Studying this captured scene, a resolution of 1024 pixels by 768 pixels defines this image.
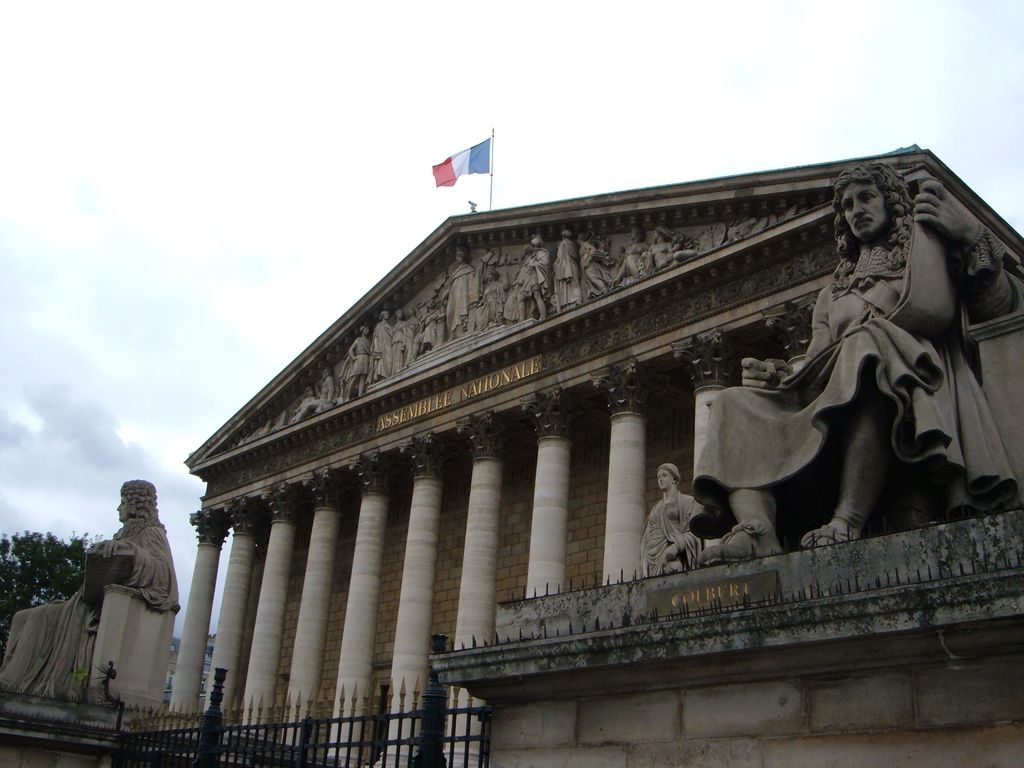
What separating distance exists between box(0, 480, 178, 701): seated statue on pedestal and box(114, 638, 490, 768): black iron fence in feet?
6.40

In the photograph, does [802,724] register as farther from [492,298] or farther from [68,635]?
[492,298]

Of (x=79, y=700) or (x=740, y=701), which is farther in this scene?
(x=79, y=700)

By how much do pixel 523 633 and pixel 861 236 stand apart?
2443 mm

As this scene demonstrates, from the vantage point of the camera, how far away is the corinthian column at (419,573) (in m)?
22.2

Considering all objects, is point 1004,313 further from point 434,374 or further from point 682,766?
point 434,374

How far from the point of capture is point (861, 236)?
5203mm

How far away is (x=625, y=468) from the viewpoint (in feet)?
63.5

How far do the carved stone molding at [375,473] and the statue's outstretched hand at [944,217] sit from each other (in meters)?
21.4

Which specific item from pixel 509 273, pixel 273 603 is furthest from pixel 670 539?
pixel 273 603

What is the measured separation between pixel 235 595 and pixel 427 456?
8240 millimetres

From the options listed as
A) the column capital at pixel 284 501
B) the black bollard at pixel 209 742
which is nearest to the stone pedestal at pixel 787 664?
the black bollard at pixel 209 742

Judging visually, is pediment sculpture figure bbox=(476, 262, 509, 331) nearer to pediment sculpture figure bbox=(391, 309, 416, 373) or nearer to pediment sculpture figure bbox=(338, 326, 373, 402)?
pediment sculpture figure bbox=(391, 309, 416, 373)

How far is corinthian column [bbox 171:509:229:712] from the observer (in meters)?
28.8

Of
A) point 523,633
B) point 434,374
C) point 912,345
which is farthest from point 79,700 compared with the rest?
point 434,374
